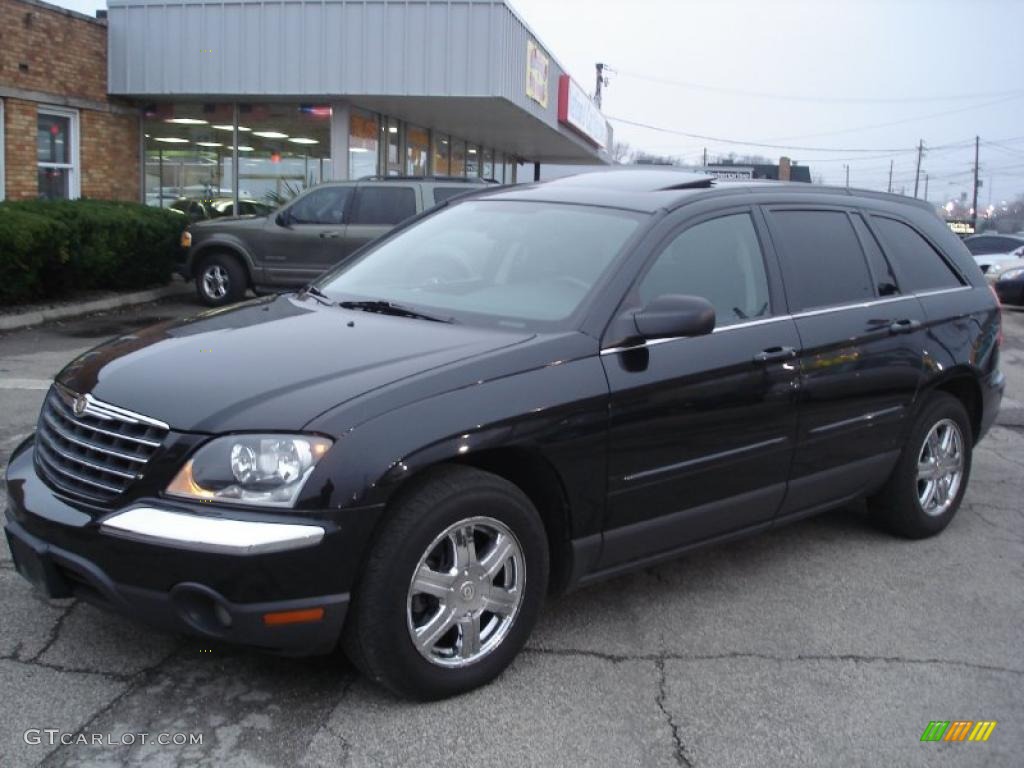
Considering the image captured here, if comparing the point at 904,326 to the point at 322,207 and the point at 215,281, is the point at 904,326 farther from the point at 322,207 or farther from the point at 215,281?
the point at 215,281

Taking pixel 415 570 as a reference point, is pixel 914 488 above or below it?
below

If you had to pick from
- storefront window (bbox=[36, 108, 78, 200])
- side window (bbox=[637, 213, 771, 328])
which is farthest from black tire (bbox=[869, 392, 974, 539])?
storefront window (bbox=[36, 108, 78, 200])

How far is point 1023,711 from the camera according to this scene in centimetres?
372

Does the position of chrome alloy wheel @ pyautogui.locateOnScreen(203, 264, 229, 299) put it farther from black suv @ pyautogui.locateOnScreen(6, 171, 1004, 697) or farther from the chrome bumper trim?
the chrome bumper trim

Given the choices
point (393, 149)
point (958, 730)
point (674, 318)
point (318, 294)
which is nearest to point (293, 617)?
point (674, 318)

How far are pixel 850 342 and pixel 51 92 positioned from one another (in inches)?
608

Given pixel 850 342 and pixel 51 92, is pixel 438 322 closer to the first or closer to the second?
pixel 850 342

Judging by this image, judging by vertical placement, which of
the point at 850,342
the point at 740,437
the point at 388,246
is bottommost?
the point at 740,437

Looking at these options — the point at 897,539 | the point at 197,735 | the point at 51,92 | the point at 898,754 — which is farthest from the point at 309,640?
the point at 51,92

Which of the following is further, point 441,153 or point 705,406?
point 441,153

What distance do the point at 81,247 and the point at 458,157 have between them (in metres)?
14.9

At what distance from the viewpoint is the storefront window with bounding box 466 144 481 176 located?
2811 cm

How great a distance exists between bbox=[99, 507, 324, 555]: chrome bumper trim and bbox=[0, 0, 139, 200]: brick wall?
14730 millimetres

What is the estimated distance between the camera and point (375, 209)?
14195 mm
